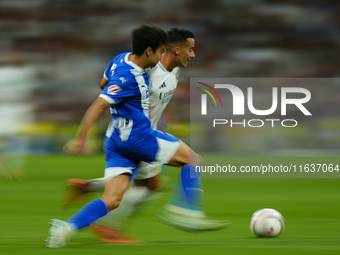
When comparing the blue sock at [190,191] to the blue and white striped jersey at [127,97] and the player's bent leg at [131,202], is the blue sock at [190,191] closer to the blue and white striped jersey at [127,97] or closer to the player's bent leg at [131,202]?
the player's bent leg at [131,202]

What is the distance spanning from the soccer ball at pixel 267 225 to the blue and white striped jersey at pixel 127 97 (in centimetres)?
103

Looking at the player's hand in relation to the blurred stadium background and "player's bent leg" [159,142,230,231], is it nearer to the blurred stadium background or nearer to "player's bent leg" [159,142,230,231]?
"player's bent leg" [159,142,230,231]

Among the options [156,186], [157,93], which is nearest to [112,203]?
[156,186]

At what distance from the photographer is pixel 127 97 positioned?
12.9ft

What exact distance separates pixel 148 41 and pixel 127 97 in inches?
15.4

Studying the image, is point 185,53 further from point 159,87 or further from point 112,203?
point 112,203

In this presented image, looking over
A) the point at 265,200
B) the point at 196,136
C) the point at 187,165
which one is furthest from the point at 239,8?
the point at 187,165

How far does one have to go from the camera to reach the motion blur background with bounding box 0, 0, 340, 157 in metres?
14.5

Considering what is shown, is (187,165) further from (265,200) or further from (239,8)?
(239,8)

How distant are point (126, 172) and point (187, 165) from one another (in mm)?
447

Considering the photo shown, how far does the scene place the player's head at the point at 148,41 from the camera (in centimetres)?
392

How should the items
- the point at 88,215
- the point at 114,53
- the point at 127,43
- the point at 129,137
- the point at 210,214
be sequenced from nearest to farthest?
the point at 88,215 → the point at 129,137 → the point at 210,214 → the point at 127,43 → the point at 114,53

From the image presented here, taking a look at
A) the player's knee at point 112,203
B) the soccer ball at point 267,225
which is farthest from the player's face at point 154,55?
the soccer ball at point 267,225

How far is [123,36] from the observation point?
1502cm
